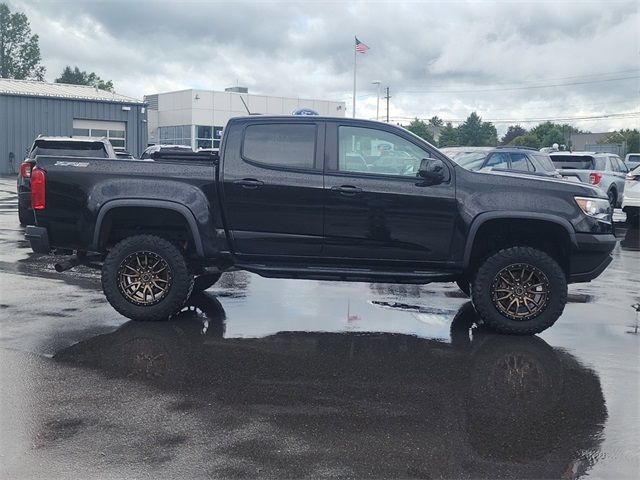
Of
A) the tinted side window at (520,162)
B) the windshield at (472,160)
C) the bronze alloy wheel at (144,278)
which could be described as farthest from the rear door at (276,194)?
the tinted side window at (520,162)

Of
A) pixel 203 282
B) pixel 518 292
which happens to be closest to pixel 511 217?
pixel 518 292

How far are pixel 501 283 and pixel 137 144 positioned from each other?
3896 cm

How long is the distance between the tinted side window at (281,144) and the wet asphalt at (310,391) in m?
1.64

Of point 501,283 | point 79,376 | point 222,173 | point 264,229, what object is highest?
point 222,173

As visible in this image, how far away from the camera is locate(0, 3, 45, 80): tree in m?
86.6

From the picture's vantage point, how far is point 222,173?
6941 millimetres

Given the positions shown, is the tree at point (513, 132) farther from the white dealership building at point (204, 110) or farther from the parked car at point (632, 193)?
the parked car at point (632, 193)

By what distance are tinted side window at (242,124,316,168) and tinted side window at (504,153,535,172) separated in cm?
903

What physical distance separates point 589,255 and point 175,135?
5124 cm

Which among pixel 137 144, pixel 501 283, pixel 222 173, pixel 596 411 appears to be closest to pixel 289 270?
pixel 222 173

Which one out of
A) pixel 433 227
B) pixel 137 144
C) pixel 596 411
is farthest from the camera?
pixel 137 144

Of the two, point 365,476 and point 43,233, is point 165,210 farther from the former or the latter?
point 365,476

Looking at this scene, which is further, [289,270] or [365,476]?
[289,270]

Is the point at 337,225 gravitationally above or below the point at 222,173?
below
